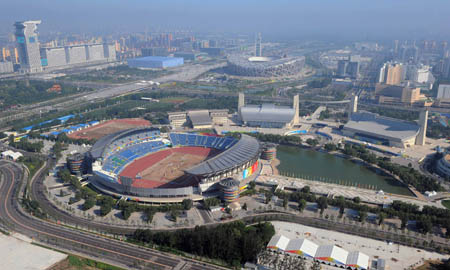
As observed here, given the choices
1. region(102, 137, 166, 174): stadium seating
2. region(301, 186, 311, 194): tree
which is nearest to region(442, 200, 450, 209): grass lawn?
region(301, 186, 311, 194): tree

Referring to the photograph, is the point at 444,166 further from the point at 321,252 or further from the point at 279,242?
the point at 279,242

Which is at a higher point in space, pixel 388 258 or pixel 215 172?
pixel 215 172

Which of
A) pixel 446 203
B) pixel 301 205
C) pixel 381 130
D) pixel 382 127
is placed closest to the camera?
pixel 301 205

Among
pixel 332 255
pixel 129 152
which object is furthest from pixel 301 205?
pixel 129 152

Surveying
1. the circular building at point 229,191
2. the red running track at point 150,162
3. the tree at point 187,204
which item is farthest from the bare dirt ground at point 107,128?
the circular building at point 229,191

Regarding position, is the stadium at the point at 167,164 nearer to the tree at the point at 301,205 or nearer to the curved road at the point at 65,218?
the curved road at the point at 65,218

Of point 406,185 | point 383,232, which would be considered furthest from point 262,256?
point 406,185

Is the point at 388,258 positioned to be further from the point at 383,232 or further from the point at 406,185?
the point at 406,185
